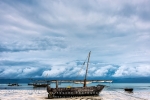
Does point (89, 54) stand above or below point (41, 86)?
above

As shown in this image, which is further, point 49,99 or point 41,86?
point 41,86

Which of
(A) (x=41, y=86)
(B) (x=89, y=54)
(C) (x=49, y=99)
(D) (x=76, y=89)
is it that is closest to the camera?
(C) (x=49, y=99)

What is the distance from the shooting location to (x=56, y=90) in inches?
1857

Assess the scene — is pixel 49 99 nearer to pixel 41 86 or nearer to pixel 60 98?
pixel 60 98

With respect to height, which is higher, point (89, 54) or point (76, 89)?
point (89, 54)

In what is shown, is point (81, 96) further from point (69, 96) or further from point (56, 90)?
point (56, 90)

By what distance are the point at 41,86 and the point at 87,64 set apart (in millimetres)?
64671

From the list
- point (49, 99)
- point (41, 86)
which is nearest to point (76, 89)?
point (49, 99)

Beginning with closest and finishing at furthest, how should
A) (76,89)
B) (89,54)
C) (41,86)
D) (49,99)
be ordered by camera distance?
(49,99)
(76,89)
(89,54)
(41,86)

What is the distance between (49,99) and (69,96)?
6.05 metres

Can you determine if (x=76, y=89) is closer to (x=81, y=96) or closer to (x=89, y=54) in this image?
(x=81, y=96)

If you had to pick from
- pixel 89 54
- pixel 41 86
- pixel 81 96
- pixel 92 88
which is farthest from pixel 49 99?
pixel 41 86

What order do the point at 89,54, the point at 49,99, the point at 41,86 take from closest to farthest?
the point at 49,99 → the point at 89,54 → the point at 41,86

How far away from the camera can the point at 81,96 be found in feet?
162
